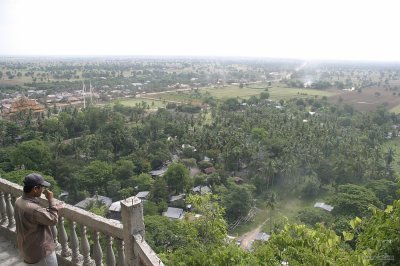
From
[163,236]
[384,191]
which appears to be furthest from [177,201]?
[384,191]

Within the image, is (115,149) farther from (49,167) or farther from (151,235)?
(151,235)

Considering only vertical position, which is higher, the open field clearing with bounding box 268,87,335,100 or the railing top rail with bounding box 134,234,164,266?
the railing top rail with bounding box 134,234,164,266

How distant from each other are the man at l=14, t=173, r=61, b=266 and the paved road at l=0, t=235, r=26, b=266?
194cm

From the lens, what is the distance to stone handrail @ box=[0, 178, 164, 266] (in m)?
3.95

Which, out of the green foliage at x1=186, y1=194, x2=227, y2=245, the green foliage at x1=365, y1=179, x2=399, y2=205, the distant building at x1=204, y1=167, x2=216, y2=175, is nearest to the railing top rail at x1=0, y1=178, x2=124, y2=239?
the green foliage at x1=186, y1=194, x2=227, y2=245

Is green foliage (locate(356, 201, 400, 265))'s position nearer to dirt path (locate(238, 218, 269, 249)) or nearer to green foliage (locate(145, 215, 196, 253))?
green foliage (locate(145, 215, 196, 253))

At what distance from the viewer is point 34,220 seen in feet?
12.1

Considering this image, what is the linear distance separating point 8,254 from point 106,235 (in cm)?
241

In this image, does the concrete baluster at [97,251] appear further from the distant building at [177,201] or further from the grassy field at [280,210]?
the distant building at [177,201]

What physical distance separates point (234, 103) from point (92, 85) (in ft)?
169

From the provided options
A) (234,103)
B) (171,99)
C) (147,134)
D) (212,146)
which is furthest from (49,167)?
(171,99)

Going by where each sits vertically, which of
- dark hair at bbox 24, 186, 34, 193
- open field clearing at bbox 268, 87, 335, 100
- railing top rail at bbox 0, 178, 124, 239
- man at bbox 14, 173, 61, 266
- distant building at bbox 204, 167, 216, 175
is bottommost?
distant building at bbox 204, 167, 216, 175

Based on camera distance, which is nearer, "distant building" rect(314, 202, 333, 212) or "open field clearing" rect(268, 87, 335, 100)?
"distant building" rect(314, 202, 333, 212)

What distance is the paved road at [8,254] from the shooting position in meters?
5.46
